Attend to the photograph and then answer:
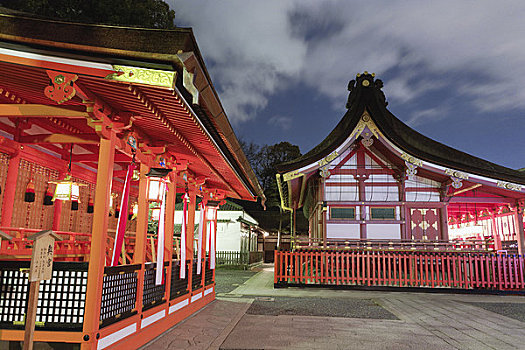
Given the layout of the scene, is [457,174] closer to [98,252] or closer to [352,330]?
[352,330]

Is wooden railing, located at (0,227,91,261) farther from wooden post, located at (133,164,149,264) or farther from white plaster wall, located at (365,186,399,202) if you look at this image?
white plaster wall, located at (365,186,399,202)

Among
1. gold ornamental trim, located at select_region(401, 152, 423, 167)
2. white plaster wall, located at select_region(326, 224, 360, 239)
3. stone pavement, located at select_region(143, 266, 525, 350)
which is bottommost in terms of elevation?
stone pavement, located at select_region(143, 266, 525, 350)

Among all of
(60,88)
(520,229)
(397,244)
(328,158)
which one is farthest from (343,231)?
(60,88)

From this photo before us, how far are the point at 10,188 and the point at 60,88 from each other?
13.7ft

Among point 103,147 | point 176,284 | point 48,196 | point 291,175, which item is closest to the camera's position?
point 103,147

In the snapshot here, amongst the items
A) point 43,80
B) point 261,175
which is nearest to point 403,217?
point 43,80

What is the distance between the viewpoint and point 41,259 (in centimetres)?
357

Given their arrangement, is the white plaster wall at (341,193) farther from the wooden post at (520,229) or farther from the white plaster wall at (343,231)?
the wooden post at (520,229)

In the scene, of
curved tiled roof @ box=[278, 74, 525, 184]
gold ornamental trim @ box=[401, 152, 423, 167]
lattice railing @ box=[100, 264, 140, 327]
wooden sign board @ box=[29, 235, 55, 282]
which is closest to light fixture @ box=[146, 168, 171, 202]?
lattice railing @ box=[100, 264, 140, 327]

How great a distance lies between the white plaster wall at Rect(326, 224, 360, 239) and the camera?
15.6m

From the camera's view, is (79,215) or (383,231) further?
(383,231)

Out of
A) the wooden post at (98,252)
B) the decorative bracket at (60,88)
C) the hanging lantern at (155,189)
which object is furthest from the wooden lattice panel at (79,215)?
the decorative bracket at (60,88)

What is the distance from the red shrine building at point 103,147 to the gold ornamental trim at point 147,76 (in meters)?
0.01

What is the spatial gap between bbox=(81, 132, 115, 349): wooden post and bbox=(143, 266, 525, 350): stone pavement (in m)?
1.48
